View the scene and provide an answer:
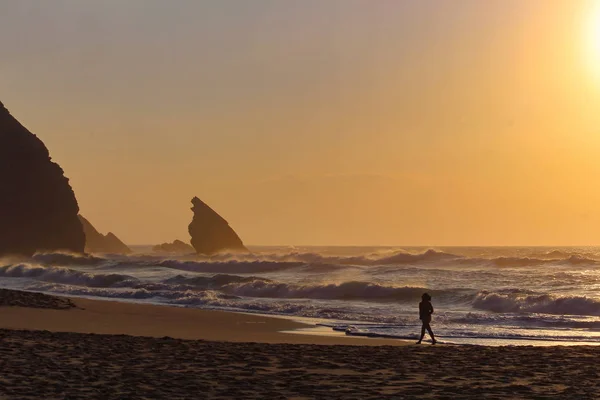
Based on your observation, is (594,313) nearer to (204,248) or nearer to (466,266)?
(466,266)

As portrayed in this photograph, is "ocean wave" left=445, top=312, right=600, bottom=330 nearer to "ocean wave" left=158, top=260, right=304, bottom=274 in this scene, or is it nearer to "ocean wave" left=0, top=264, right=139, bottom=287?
"ocean wave" left=0, top=264, right=139, bottom=287

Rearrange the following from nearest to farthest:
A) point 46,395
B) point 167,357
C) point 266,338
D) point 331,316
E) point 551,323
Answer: point 46,395 < point 167,357 < point 266,338 < point 551,323 < point 331,316

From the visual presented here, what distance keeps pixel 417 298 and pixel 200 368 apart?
82.0ft

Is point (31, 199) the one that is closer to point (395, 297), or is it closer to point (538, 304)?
point (395, 297)

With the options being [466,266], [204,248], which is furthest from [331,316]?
[204,248]

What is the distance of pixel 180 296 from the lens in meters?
35.0

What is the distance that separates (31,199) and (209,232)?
37.3 m

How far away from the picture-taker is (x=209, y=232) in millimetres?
124438

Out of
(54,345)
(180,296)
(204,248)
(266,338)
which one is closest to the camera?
(54,345)

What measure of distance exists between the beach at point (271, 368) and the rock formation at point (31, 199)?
77.4m

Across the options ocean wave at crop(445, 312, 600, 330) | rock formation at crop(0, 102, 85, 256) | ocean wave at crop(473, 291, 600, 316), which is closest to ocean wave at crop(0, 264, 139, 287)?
ocean wave at crop(473, 291, 600, 316)

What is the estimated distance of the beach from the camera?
1029 centimetres

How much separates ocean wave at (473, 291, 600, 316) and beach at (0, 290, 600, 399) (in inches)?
540

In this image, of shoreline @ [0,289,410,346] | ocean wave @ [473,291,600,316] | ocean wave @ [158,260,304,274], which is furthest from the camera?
ocean wave @ [158,260,304,274]
